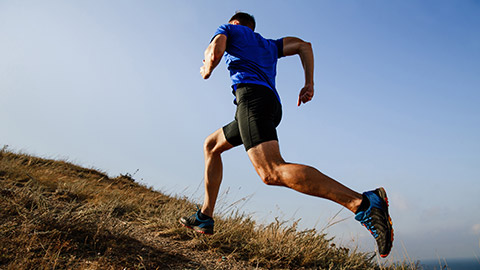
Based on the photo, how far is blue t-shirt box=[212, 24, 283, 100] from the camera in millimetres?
2441

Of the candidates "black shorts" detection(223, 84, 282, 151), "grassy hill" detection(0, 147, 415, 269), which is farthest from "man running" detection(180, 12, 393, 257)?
"grassy hill" detection(0, 147, 415, 269)

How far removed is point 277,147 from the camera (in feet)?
7.01

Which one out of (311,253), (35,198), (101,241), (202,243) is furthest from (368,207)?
(35,198)

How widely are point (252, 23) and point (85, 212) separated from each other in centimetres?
239

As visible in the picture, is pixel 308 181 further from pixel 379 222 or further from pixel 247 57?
pixel 247 57

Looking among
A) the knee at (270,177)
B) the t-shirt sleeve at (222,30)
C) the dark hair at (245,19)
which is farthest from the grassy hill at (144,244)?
the dark hair at (245,19)

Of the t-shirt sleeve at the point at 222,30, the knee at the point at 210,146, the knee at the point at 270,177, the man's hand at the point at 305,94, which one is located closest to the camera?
the knee at the point at 270,177

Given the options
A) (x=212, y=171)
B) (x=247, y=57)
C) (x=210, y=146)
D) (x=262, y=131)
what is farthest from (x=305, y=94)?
(x=212, y=171)

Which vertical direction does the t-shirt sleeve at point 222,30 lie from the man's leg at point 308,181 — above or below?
above

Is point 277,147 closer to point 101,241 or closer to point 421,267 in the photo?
point 101,241

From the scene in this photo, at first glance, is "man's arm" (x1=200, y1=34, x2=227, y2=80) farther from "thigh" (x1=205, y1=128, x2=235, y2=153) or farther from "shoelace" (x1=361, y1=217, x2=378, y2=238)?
"shoelace" (x1=361, y1=217, x2=378, y2=238)

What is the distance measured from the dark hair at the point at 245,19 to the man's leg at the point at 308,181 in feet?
4.86

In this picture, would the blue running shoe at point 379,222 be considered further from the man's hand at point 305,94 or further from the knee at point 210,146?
the knee at point 210,146

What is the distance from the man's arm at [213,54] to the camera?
2227 mm
